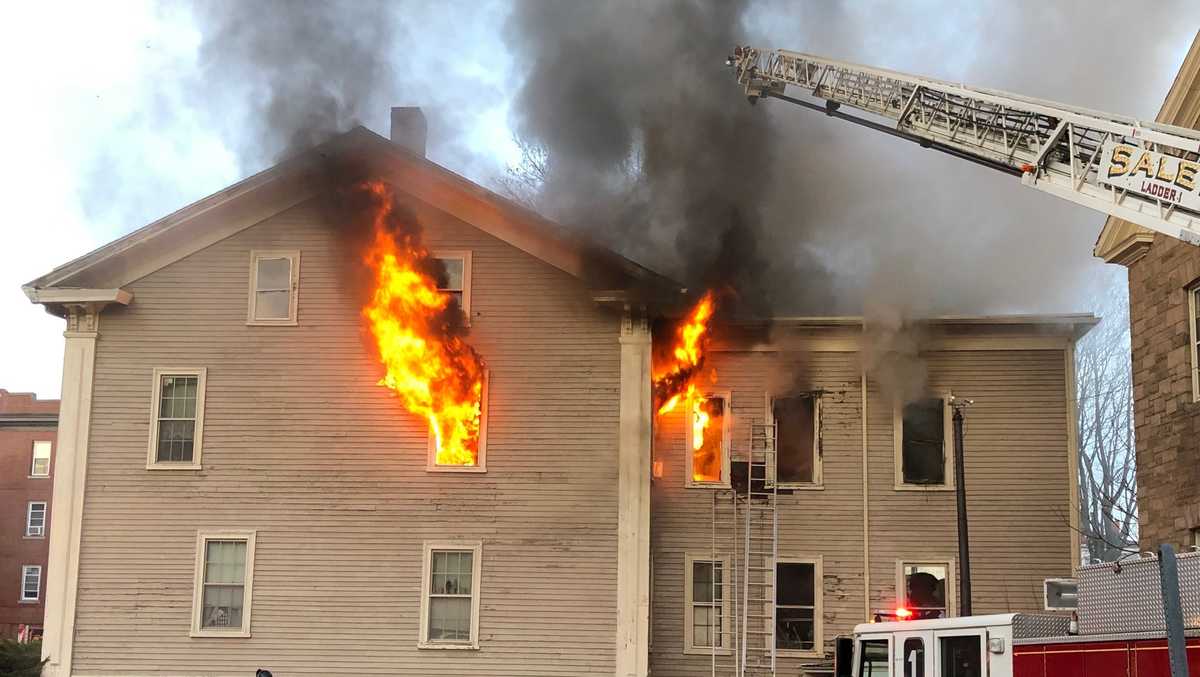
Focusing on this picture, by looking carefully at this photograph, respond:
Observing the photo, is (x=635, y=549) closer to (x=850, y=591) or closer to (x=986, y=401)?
(x=850, y=591)

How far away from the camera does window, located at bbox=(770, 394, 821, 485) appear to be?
65.2ft

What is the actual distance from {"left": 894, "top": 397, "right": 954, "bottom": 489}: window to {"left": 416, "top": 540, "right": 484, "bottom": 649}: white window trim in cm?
657

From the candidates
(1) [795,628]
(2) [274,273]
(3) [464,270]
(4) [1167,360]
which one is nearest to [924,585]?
(1) [795,628]

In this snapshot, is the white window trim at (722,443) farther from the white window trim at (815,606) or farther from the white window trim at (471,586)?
the white window trim at (471,586)

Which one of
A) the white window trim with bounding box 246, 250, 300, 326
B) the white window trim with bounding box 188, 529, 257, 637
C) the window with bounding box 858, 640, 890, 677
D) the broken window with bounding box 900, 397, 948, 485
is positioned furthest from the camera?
the broken window with bounding box 900, 397, 948, 485

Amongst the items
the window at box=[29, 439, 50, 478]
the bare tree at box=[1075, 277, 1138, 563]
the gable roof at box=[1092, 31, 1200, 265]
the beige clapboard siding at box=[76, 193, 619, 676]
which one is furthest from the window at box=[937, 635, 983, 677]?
the window at box=[29, 439, 50, 478]

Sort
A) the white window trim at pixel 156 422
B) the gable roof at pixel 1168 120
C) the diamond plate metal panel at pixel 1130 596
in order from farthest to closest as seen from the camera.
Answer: the white window trim at pixel 156 422, the gable roof at pixel 1168 120, the diamond plate metal panel at pixel 1130 596

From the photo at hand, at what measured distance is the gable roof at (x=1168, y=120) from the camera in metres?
14.4

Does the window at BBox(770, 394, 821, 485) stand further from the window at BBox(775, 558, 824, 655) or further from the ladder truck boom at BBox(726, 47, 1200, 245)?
the ladder truck boom at BBox(726, 47, 1200, 245)

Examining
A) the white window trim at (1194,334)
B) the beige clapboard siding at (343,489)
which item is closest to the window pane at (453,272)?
the beige clapboard siding at (343,489)

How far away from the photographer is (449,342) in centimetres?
1886

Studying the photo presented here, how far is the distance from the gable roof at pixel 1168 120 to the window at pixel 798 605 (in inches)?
251

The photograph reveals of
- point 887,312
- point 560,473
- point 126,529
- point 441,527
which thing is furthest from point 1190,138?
point 126,529

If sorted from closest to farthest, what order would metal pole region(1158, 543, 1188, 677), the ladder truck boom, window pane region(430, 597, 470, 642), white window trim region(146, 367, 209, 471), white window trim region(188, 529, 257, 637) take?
metal pole region(1158, 543, 1188, 677) < the ladder truck boom < window pane region(430, 597, 470, 642) < white window trim region(188, 529, 257, 637) < white window trim region(146, 367, 209, 471)
